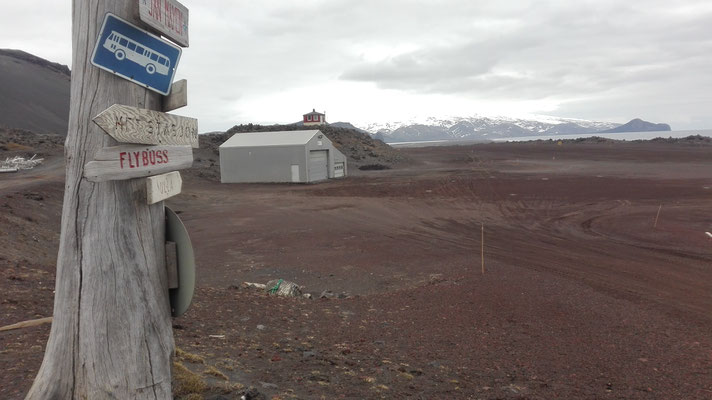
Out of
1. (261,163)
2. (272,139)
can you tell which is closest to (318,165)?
(272,139)

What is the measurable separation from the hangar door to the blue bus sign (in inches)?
1486

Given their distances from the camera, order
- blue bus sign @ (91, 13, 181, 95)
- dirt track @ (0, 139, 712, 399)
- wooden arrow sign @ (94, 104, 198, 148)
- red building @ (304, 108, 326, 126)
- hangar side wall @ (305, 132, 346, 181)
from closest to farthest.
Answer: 1. wooden arrow sign @ (94, 104, 198, 148)
2. blue bus sign @ (91, 13, 181, 95)
3. dirt track @ (0, 139, 712, 399)
4. hangar side wall @ (305, 132, 346, 181)
5. red building @ (304, 108, 326, 126)

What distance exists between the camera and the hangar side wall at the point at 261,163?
4062 centimetres

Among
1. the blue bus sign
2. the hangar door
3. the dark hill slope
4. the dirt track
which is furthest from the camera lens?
the dark hill slope

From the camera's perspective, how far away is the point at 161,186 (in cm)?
327

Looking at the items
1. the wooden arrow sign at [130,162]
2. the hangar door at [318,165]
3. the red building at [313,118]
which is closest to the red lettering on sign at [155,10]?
the wooden arrow sign at [130,162]

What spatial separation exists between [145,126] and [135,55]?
43 centimetres

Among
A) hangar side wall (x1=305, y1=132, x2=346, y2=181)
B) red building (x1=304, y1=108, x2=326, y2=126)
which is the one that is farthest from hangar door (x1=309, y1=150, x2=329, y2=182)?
red building (x1=304, y1=108, x2=326, y2=126)

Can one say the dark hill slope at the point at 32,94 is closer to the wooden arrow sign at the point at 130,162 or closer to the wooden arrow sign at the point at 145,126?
the wooden arrow sign at the point at 145,126

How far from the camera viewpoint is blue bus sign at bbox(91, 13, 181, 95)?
3.08 meters

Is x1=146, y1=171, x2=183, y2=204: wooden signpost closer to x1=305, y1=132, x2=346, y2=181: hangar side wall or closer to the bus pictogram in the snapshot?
the bus pictogram

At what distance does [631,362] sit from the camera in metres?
7.05

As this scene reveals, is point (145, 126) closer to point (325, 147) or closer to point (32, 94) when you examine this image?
point (325, 147)

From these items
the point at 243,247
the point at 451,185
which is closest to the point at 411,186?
the point at 451,185
